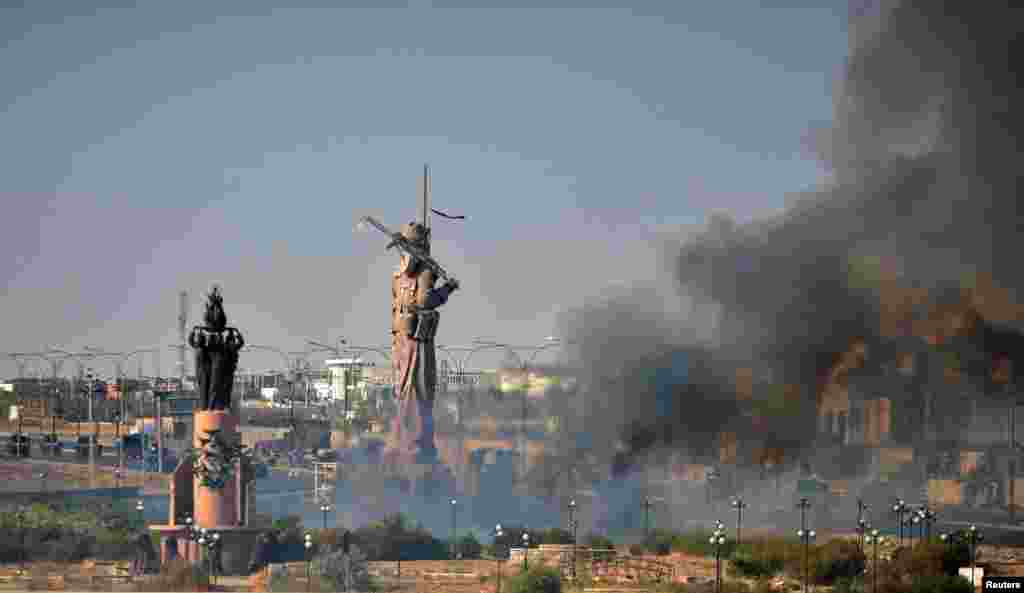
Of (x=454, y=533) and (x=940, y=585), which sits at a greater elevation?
(x=454, y=533)

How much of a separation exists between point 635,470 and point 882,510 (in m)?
15.2

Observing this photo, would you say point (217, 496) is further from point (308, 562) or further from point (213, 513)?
point (308, 562)

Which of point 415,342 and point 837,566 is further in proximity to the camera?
point 415,342

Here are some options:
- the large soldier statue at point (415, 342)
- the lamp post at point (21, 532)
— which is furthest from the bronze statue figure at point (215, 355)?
the large soldier statue at point (415, 342)

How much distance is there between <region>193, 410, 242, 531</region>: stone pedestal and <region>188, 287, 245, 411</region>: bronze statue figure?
40.8 inches

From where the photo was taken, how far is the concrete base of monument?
8094 centimetres

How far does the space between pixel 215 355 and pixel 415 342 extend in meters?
34.7

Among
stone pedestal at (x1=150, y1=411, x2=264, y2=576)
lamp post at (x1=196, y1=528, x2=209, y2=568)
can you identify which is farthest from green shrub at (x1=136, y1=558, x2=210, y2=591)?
stone pedestal at (x1=150, y1=411, x2=264, y2=576)

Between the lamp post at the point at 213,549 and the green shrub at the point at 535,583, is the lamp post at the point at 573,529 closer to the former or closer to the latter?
the green shrub at the point at 535,583

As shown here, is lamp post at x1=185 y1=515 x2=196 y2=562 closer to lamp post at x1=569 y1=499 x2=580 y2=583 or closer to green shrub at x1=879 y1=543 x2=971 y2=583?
lamp post at x1=569 y1=499 x2=580 y2=583

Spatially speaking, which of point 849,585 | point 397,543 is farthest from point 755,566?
point 397,543

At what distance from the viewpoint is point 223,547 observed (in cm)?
8119

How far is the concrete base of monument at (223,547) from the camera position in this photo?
266 feet

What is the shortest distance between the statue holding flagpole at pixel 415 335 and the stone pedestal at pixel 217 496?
35514mm
